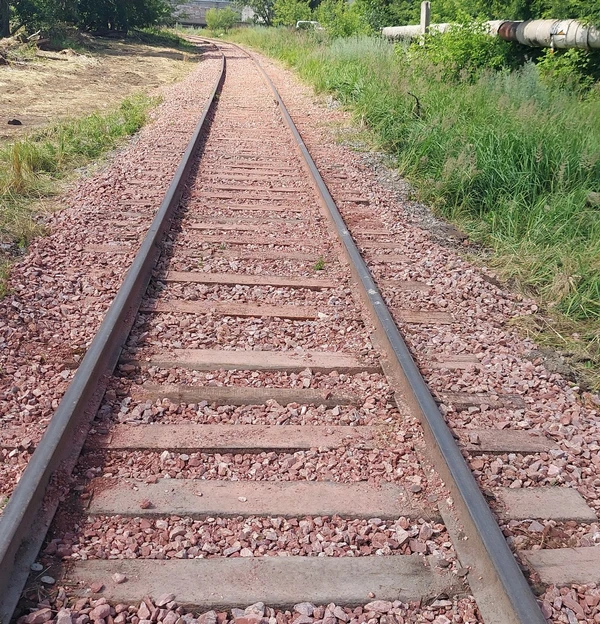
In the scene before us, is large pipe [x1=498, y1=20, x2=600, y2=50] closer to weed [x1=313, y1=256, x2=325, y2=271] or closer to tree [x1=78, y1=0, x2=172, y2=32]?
weed [x1=313, y1=256, x2=325, y2=271]

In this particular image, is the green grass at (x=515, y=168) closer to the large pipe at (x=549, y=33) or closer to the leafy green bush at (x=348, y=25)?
the large pipe at (x=549, y=33)

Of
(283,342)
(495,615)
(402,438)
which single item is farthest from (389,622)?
(283,342)

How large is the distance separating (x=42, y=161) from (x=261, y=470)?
6.35m

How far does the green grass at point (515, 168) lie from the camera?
16.1ft

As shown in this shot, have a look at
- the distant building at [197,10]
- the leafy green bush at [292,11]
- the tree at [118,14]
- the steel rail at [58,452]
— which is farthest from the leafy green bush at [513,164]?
the distant building at [197,10]

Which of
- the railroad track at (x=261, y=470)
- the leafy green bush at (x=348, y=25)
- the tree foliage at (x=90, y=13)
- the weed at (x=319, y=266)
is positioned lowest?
the railroad track at (x=261, y=470)

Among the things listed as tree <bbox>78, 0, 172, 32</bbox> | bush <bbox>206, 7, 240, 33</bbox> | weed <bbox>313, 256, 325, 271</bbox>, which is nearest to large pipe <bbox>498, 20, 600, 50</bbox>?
weed <bbox>313, 256, 325, 271</bbox>

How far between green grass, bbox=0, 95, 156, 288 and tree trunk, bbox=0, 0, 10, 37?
1528cm

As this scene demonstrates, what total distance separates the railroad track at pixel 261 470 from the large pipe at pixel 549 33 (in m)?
8.97

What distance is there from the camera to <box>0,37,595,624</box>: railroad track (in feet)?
7.27

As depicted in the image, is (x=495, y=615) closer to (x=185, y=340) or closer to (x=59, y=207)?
(x=185, y=340)

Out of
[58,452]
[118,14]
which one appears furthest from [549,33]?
[118,14]

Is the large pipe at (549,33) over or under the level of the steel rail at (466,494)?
over

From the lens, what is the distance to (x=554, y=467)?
9.71 feet
